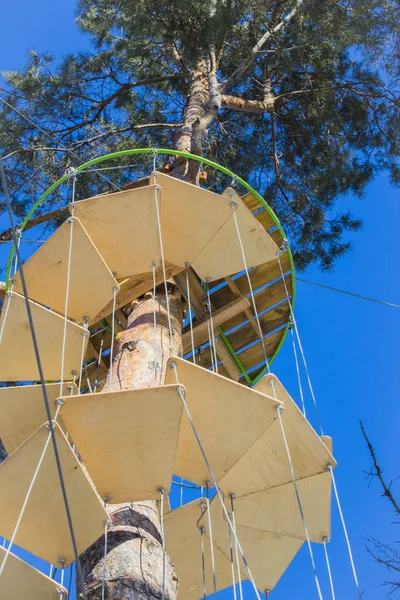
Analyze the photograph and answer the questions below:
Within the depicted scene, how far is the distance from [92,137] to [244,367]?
3772 millimetres

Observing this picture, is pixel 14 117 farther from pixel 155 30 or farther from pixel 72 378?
pixel 72 378

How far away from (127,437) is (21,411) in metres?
1.14

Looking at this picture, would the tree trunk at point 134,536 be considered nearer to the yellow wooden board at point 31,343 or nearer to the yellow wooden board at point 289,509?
the yellow wooden board at point 31,343

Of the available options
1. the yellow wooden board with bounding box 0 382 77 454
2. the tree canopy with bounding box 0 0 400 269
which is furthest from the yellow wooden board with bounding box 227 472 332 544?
the tree canopy with bounding box 0 0 400 269

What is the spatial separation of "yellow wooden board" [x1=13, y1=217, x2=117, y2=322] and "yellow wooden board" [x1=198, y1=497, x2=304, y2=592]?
154 cm

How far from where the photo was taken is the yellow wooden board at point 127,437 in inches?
116

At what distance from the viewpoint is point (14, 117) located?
792 cm

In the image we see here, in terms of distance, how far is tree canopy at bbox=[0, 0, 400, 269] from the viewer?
755 centimetres

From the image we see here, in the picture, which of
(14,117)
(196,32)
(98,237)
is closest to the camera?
(98,237)

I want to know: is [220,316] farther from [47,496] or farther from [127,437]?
[47,496]

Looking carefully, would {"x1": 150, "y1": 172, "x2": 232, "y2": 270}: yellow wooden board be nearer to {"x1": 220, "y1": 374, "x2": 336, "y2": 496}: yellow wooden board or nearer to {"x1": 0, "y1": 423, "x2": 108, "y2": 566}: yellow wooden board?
{"x1": 220, "y1": 374, "x2": 336, "y2": 496}: yellow wooden board

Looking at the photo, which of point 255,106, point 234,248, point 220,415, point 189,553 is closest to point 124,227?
point 234,248

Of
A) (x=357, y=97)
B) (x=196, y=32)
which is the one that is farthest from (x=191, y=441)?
(x=357, y=97)

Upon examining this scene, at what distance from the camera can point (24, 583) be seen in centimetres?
292
